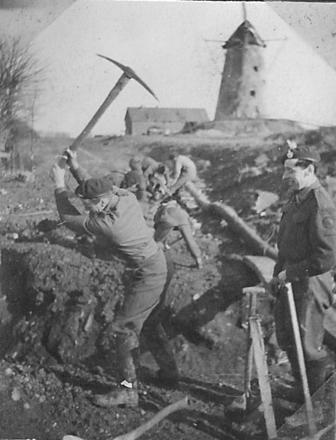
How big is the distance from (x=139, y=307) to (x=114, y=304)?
0.46ft

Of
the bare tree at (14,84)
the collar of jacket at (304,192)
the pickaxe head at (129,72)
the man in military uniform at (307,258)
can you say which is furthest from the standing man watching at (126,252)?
the collar of jacket at (304,192)

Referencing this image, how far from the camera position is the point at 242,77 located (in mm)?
3801

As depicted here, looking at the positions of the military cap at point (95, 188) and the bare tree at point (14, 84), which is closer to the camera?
the military cap at point (95, 188)

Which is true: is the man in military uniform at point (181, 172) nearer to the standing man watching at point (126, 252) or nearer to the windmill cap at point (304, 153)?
the standing man watching at point (126, 252)

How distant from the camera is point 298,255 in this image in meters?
3.64

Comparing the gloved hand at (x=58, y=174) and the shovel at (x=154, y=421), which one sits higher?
the gloved hand at (x=58, y=174)

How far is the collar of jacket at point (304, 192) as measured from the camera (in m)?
3.63

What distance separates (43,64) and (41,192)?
66cm

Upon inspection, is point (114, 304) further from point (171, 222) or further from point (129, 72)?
point (129, 72)

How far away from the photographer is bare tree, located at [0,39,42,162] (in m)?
3.76

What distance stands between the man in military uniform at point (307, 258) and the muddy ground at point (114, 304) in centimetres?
9

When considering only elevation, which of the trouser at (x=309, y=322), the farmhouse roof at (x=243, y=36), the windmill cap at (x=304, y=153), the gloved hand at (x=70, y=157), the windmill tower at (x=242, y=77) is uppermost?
the farmhouse roof at (x=243, y=36)

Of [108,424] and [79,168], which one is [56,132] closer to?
[79,168]

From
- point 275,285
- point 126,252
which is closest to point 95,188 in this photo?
point 126,252
